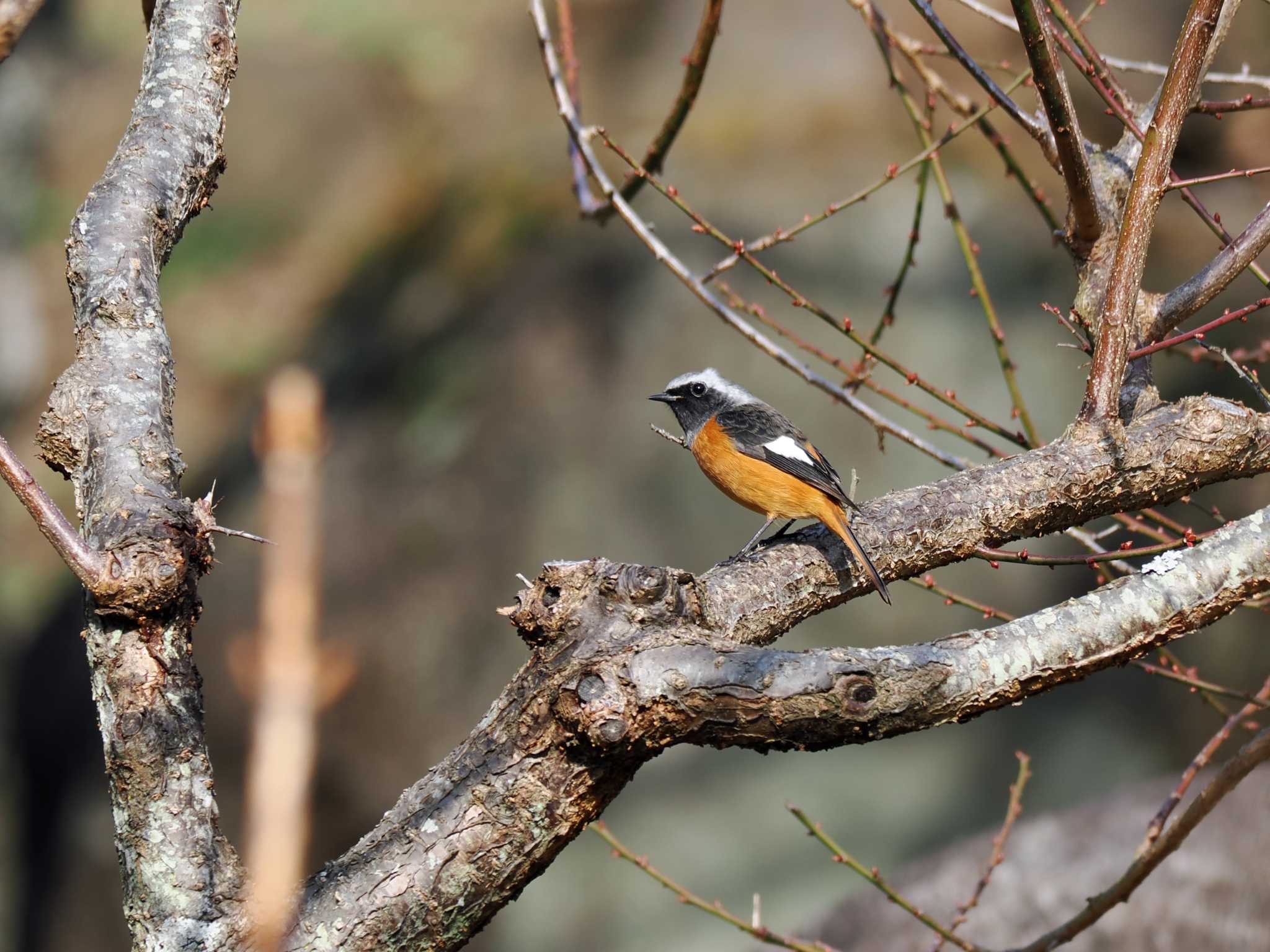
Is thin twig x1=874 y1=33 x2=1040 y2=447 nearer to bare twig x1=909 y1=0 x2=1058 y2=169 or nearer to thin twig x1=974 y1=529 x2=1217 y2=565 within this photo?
bare twig x1=909 y1=0 x2=1058 y2=169

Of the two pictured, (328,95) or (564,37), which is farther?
(328,95)

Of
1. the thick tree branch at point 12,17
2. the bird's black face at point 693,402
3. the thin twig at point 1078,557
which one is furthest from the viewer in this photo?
the bird's black face at point 693,402

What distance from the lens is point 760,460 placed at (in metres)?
4.21

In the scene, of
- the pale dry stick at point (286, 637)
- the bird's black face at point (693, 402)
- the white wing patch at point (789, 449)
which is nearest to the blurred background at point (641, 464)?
the bird's black face at point (693, 402)

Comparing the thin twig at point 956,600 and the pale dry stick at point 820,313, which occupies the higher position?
the pale dry stick at point 820,313

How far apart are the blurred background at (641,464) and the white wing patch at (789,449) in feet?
10.8

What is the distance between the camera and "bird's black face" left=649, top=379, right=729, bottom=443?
4.91m

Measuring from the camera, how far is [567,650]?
2051mm

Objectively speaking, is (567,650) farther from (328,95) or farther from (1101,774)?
(328,95)

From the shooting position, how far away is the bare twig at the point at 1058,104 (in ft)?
8.62

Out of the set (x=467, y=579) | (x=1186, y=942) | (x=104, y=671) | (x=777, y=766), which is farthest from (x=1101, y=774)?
(x=104, y=671)

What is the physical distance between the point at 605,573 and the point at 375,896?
0.73 m

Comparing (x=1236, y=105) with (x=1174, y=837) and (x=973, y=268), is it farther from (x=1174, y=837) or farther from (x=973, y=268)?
(x=1174, y=837)

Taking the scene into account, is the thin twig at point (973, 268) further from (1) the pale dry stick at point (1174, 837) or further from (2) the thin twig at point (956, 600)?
(1) the pale dry stick at point (1174, 837)
